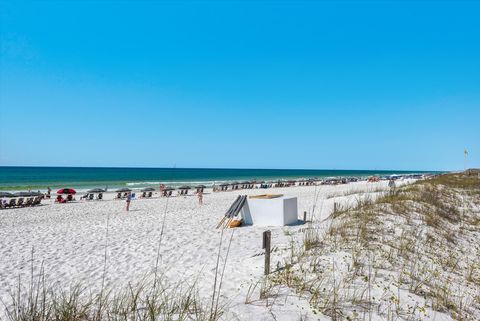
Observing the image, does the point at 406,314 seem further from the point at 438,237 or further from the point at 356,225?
the point at 438,237

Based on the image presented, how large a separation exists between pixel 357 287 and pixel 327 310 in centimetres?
95

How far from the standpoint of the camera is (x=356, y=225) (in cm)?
760

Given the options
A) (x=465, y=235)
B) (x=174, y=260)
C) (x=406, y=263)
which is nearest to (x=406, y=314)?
(x=406, y=263)

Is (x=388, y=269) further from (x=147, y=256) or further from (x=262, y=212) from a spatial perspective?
(x=262, y=212)

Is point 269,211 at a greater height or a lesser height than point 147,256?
greater

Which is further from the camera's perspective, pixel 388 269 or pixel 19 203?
pixel 19 203

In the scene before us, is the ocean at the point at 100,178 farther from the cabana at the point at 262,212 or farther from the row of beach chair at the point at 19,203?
the row of beach chair at the point at 19,203

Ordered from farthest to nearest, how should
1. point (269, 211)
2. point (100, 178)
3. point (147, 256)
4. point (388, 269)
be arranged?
point (100, 178), point (269, 211), point (147, 256), point (388, 269)

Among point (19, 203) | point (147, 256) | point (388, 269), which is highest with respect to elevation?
point (388, 269)

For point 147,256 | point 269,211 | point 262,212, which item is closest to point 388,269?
point 147,256

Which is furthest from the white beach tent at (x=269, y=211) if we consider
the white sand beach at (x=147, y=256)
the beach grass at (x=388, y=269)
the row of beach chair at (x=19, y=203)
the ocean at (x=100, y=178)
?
the row of beach chair at (x=19, y=203)

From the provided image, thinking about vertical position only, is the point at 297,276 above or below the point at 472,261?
above

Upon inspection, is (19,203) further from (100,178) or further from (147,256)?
(100,178)

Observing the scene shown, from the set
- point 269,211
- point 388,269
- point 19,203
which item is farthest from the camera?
point 19,203
